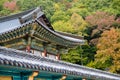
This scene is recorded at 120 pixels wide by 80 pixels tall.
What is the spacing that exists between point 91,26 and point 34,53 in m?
29.8

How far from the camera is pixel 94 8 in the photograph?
5541 centimetres

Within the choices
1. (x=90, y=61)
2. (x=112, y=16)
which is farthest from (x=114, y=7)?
(x=90, y=61)

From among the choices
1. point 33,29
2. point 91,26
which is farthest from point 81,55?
point 33,29

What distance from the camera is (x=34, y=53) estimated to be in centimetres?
1633

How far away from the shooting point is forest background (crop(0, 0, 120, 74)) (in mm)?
33750

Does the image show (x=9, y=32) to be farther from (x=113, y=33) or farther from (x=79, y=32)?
(x=79, y=32)

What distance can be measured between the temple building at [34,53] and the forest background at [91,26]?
1207 centimetres

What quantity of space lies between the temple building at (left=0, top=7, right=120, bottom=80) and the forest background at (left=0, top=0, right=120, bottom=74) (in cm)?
1207

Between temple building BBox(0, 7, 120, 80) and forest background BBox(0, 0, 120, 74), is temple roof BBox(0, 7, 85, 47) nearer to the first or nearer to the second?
temple building BBox(0, 7, 120, 80)

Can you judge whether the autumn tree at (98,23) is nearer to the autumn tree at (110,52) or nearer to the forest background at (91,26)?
the forest background at (91,26)

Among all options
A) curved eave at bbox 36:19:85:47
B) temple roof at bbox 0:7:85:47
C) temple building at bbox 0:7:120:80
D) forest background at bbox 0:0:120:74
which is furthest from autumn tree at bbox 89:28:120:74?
curved eave at bbox 36:19:85:47

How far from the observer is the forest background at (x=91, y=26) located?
3375cm

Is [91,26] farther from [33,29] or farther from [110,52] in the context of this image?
[33,29]

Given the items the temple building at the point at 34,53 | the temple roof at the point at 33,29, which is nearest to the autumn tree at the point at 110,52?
the temple roof at the point at 33,29
